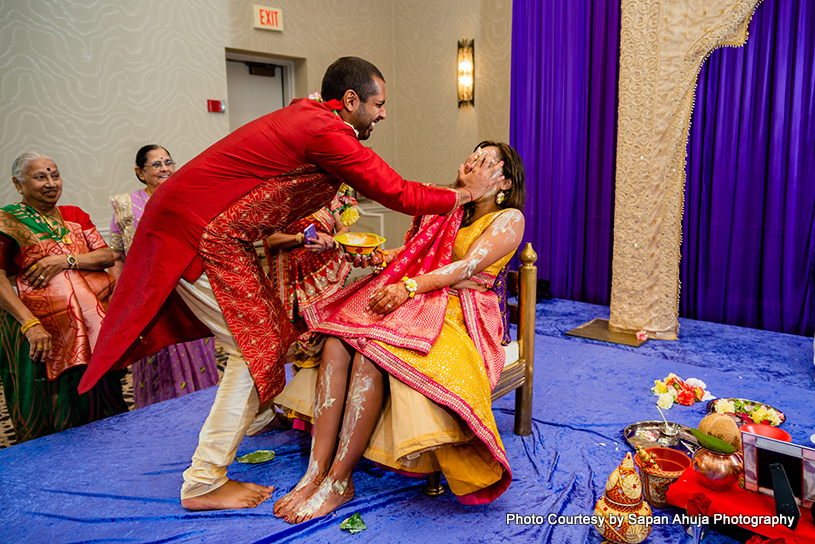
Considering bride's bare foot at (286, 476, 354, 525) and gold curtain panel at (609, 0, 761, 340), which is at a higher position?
gold curtain panel at (609, 0, 761, 340)

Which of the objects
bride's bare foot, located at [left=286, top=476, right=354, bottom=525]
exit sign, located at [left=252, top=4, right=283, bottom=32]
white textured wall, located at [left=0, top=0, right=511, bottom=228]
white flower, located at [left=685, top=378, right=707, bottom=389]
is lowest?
bride's bare foot, located at [left=286, top=476, right=354, bottom=525]

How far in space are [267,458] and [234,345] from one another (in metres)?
0.71

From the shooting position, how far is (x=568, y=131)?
5.14m

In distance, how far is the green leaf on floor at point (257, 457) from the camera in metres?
2.42

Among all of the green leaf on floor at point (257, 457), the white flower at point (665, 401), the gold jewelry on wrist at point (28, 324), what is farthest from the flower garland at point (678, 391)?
the gold jewelry on wrist at point (28, 324)

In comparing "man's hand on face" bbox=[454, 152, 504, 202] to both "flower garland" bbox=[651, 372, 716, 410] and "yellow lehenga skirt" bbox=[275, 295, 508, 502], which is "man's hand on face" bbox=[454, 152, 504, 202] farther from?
"flower garland" bbox=[651, 372, 716, 410]

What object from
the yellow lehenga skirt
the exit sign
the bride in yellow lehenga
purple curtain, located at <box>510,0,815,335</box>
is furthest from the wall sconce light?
the yellow lehenga skirt

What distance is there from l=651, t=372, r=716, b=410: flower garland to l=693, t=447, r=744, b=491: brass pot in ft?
3.56

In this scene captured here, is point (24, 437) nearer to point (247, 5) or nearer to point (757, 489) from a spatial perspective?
point (757, 489)

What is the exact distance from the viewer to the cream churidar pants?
6.37ft

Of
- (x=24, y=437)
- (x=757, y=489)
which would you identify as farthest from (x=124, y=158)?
(x=757, y=489)

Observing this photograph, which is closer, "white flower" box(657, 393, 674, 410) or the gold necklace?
the gold necklace

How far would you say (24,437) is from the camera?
271 centimetres

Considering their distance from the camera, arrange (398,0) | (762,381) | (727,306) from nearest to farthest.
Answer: (762,381) < (727,306) < (398,0)
